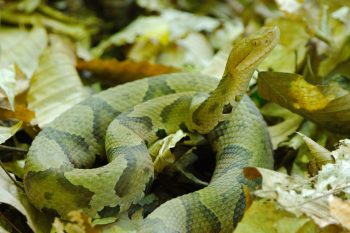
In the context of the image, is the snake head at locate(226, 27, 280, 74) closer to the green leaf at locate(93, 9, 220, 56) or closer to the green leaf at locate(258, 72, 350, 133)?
the green leaf at locate(258, 72, 350, 133)

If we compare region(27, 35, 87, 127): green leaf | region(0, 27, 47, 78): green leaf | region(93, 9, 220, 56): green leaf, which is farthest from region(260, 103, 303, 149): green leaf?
region(0, 27, 47, 78): green leaf

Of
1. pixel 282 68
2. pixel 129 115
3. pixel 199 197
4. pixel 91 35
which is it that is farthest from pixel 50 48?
pixel 199 197

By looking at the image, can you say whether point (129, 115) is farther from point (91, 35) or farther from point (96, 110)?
point (91, 35)

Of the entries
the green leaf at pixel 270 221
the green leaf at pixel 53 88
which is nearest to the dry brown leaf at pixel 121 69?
the green leaf at pixel 53 88

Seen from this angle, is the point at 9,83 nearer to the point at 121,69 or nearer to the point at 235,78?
the point at 121,69

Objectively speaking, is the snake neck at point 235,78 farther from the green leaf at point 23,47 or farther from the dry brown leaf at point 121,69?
the green leaf at point 23,47

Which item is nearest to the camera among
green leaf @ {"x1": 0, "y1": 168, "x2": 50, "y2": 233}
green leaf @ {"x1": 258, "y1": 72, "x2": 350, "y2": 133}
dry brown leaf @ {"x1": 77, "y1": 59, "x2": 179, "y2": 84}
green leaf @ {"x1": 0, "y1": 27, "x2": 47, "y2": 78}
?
green leaf @ {"x1": 0, "y1": 168, "x2": 50, "y2": 233}
